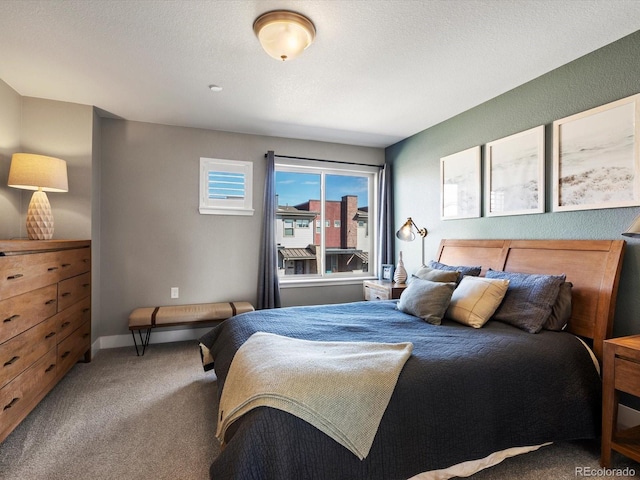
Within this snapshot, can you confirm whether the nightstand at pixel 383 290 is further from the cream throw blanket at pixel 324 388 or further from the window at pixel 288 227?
the cream throw blanket at pixel 324 388

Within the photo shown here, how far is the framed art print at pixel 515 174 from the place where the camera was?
2576 mm

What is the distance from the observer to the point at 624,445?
166cm

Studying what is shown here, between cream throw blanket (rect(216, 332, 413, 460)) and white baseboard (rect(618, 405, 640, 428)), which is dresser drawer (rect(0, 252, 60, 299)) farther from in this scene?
white baseboard (rect(618, 405, 640, 428))

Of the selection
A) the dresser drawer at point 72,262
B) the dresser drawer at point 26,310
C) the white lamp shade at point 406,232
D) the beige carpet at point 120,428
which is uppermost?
the white lamp shade at point 406,232

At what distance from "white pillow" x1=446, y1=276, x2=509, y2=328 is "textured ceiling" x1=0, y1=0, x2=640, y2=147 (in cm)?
164

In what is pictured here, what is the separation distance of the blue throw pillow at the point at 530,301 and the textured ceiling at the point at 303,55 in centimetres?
159

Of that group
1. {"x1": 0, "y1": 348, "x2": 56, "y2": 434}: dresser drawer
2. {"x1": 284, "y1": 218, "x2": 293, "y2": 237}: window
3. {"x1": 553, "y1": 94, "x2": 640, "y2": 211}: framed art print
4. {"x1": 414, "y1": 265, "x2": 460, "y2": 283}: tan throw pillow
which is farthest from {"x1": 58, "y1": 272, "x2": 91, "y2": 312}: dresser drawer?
{"x1": 553, "y1": 94, "x2": 640, "y2": 211}: framed art print

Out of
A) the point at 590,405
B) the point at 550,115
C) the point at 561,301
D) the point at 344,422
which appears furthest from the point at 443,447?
the point at 550,115

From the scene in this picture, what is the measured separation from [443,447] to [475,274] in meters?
1.69

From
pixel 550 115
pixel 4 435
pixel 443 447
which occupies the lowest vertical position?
pixel 4 435

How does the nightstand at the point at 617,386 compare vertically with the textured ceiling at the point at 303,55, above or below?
below

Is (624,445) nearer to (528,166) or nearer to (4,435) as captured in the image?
(528,166)

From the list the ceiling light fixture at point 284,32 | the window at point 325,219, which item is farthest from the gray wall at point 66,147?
the ceiling light fixture at point 284,32

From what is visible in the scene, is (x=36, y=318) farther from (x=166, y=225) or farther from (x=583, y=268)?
(x=583, y=268)
